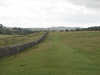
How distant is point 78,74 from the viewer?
25.8ft

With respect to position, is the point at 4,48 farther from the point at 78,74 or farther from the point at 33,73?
the point at 78,74

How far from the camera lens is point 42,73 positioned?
26.9ft

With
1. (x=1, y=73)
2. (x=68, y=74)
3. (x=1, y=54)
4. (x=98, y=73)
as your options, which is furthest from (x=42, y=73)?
(x=1, y=54)

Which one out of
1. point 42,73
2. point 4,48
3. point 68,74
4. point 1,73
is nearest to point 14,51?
point 4,48

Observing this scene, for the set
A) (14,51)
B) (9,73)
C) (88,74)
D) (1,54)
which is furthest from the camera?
(14,51)

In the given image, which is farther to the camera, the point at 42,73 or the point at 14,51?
the point at 14,51

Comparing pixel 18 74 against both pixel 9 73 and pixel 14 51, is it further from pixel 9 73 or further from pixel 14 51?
pixel 14 51

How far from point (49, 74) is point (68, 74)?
113cm

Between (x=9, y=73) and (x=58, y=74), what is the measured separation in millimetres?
3105

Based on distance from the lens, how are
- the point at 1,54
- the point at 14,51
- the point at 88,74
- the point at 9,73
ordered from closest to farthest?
1. the point at 88,74
2. the point at 9,73
3. the point at 1,54
4. the point at 14,51

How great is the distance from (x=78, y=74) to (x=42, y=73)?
218cm

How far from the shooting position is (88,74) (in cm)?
783

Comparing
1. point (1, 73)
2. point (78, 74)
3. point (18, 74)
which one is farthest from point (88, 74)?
point (1, 73)

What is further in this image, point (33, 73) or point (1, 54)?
point (1, 54)
